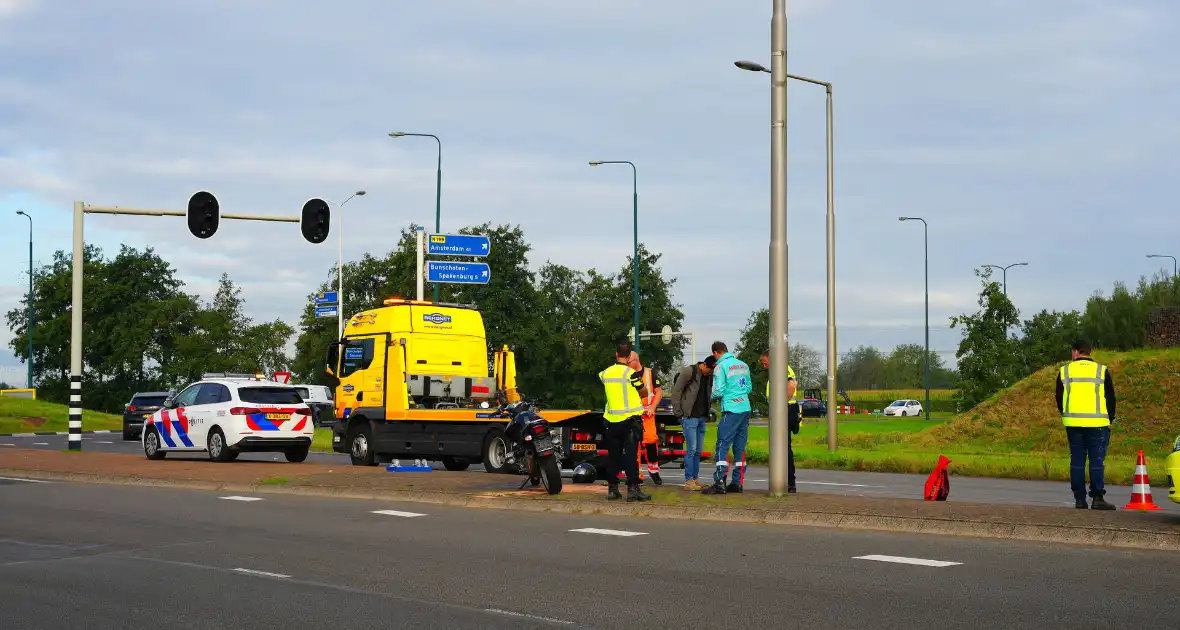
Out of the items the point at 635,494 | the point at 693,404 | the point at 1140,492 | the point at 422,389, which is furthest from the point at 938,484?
the point at 422,389

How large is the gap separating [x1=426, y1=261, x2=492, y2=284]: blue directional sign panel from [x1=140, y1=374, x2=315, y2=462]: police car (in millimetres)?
8594

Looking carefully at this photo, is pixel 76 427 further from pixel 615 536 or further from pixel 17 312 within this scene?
pixel 17 312

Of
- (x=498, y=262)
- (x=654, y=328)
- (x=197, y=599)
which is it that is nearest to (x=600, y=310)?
(x=654, y=328)

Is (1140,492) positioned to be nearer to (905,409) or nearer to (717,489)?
(717,489)

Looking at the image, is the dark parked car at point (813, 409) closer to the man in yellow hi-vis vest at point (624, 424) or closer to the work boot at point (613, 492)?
the work boot at point (613, 492)

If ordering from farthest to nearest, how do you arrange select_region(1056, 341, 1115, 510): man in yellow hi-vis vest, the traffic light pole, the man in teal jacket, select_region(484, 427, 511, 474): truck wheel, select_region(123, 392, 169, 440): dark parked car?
select_region(123, 392, 169, 440): dark parked car, the traffic light pole, select_region(484, 427, 511, 474): truck wheel, the man in teal jacket, select_region(1056, 341, 1115, 510): man in yellow hi-vis vest

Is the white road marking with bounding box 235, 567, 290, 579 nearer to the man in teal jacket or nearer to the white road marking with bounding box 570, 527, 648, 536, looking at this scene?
the white road marking with bounding box 570, 527, 648, 536

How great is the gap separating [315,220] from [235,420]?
5687mm

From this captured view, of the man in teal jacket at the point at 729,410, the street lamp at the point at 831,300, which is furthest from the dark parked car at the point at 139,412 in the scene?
the man in teal jacket at the point at 729,410

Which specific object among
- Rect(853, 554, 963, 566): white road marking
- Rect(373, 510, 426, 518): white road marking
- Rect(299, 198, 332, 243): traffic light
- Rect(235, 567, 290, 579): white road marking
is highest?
Rect(299, 198, 332, 243): traffic light

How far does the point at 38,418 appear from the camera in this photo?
196 feet

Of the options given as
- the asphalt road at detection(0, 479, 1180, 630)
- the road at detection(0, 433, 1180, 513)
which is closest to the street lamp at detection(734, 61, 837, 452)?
the road at detection(0, 433, 1180, 513)

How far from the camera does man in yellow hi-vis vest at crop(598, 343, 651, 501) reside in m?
14.8

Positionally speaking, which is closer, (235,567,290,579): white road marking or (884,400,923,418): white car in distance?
(235,567,290,579): white road marking
